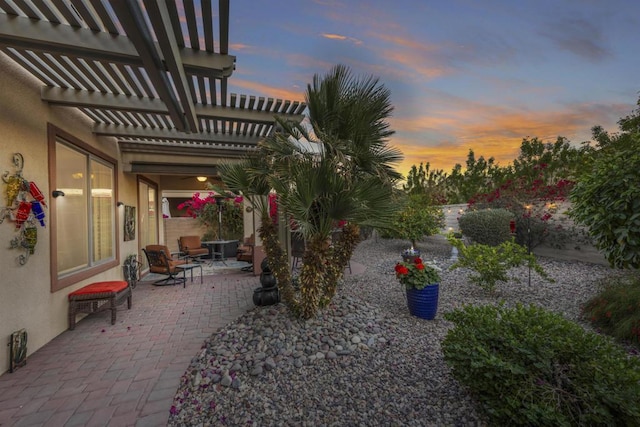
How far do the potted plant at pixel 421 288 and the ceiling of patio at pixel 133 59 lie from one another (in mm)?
2919

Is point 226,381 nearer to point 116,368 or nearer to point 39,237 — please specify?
point 116,368

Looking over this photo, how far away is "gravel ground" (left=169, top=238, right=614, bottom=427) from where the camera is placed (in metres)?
2.05

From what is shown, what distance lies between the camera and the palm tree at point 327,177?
2.98m

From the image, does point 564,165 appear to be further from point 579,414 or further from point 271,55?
point 579,414

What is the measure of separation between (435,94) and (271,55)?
4069mm

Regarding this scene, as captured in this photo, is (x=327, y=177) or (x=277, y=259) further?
(x=277, y=259)

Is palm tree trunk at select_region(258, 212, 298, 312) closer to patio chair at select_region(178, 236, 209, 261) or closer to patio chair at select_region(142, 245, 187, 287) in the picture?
patio chair at select_region(142, 245, 187, 287)

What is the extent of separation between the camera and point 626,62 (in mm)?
5723

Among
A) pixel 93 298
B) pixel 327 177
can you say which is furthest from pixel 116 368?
pixel 327 177

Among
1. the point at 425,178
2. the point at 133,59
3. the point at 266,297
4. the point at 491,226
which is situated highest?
the point at 425,178

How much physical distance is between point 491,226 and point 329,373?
279 inches

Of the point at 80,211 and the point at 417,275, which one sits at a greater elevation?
the point at 80,211

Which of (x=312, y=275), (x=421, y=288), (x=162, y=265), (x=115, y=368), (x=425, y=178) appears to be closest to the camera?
(x=115, y=368)

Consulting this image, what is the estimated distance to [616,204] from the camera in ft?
8.30
